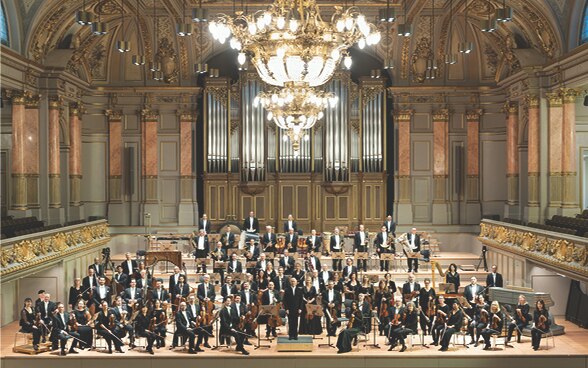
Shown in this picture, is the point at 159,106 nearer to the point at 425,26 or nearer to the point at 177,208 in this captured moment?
the point at 177,208

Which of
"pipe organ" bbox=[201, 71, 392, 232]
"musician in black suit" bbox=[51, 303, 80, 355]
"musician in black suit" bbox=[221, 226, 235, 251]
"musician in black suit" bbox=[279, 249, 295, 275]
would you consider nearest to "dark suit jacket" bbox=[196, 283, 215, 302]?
"musician in black suit" bbox=[279, 249, 295, 275]

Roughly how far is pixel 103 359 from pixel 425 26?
13.4 meters

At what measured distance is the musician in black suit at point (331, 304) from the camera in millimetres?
13586

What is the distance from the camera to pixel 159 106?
2191cm

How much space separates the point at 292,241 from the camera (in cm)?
1738

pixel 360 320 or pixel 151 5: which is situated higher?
pixel 151 5

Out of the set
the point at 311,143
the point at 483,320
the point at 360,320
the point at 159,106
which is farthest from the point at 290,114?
the point at 159,106

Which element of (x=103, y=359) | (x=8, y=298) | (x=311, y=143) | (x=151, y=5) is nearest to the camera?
(x=103, y=359)

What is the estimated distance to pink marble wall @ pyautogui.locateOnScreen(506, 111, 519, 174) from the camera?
65.7 feet

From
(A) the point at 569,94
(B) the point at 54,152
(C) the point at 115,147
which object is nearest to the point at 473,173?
(A) the point at 569,94

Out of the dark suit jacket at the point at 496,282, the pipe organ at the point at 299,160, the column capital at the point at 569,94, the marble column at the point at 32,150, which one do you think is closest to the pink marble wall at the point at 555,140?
the column capital at the point at 569,94

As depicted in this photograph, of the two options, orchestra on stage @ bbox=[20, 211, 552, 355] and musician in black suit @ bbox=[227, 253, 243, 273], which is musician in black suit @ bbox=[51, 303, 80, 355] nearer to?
orchestra on stage @ bbox=[20, 211, 552, 355]

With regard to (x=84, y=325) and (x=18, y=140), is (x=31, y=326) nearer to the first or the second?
(x=84, y=325)

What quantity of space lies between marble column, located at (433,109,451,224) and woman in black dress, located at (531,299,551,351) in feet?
29.0
